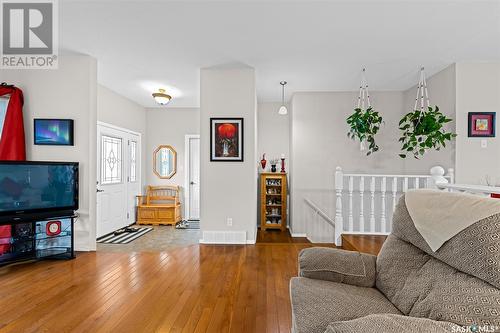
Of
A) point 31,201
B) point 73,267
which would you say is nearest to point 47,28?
point 31,201

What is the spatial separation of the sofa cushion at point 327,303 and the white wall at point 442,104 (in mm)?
3246

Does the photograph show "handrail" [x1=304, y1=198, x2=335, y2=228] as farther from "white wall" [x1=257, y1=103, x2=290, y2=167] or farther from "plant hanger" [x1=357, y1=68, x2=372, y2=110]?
"plant hanger" [x1=357, y1=68, x2=372, y2=110]

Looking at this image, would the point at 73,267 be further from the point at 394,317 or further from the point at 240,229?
the point at 394,317

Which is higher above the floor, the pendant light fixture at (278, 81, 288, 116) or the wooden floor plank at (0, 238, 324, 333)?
the pendant light fixture at (278, 81, 288, 116)

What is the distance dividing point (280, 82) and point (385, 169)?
2.62m

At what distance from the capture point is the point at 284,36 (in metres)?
2.86

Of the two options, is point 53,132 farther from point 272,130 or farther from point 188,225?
point 272,130

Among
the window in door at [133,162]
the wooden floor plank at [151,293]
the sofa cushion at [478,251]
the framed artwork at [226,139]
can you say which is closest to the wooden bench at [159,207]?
the window in door at [133,162]

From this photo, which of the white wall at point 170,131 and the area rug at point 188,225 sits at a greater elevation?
the white wall at point 170,131

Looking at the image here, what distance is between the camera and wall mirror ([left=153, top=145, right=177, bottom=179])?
6.09m

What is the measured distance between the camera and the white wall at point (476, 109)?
3469mm

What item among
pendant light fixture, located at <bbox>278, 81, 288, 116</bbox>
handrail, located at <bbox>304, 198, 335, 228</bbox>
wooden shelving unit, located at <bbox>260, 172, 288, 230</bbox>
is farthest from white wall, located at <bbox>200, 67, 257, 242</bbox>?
handrail, located at <bbox>304, 198, 335, 228</bbox>

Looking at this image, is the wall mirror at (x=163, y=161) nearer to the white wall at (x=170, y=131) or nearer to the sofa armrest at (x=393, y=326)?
the white wall at (x=170, y=131)

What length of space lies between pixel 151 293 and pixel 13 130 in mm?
2846
